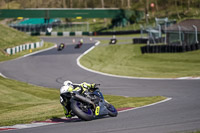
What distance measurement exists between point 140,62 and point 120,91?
662 inches

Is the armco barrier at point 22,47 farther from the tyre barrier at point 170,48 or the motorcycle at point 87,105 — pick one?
the motorcycle at point 87,105

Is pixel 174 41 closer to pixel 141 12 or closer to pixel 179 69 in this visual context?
pixel 179 69

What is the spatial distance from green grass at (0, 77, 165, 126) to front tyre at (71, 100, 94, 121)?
6.84 feet

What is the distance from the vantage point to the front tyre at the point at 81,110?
1227 centimetres

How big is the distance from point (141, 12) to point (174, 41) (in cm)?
4932

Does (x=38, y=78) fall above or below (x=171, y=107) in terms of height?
below

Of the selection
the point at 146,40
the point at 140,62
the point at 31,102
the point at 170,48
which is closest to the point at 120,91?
the point at 31,102

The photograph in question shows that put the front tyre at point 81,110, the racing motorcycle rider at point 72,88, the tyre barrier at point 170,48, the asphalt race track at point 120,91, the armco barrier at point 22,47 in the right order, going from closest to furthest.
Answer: the asphalt race track at point 120,91, the front tyre at point 81,110, the racing motorcycle rider at point 72,88, the tyre barrier at point 170,48, the armco barrier at point 22,47

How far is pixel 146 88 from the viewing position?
2333cm

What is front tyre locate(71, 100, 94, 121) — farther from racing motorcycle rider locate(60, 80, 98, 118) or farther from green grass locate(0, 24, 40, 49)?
green grass locate(0, 24, 40, 49)

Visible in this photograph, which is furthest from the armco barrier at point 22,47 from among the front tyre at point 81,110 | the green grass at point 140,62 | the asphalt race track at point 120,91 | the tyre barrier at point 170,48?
the front tyre at point 81,110

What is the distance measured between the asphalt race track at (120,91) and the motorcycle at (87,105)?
256mm

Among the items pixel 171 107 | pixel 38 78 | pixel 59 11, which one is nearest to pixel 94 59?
pixel 38 78

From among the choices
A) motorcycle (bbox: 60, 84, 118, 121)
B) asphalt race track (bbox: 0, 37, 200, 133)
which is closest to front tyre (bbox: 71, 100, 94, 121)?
motorcycle (bbox: 60, 84, 118, 121)
